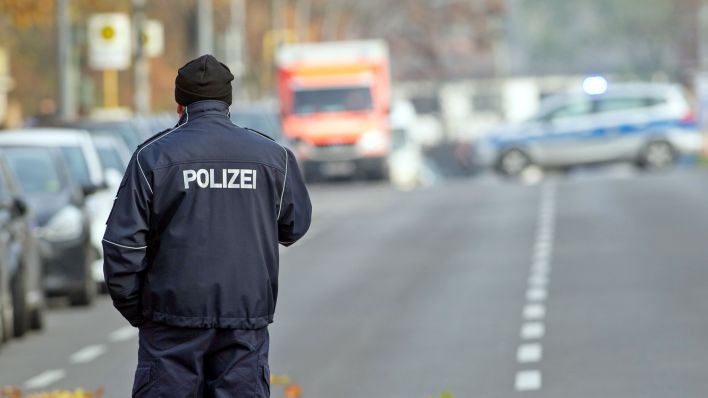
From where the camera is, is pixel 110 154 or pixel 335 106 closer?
pixel 110 154

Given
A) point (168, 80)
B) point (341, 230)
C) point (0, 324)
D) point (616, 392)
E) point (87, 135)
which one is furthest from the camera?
point (168, 80)

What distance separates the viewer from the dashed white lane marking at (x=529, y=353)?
13750mm

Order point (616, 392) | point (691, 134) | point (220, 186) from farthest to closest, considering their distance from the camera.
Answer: point (691, 134), point (616, 392), point (220, 186)

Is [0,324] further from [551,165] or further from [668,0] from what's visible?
[668,0]

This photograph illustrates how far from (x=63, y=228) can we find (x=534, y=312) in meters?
4.55

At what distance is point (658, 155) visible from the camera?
43.9 m

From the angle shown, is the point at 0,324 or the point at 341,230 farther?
the point at 341,230

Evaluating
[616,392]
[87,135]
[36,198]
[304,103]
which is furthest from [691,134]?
[616,392]

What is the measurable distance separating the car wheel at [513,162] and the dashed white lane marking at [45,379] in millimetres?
30433

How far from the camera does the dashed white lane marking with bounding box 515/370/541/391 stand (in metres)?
12.2

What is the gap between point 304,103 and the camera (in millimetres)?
43406

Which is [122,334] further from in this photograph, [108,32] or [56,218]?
[108,32]

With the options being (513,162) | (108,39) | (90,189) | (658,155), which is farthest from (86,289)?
(658,155)

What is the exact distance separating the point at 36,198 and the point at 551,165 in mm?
25641
